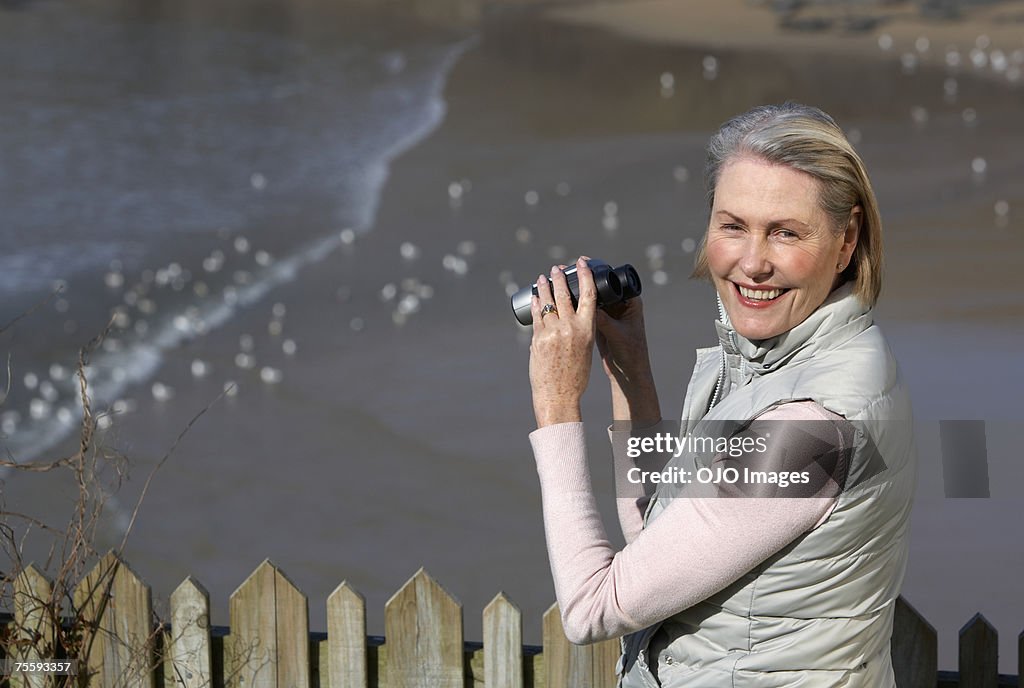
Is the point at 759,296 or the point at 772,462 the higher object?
the point at 759,296

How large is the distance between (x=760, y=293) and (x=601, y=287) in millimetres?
283

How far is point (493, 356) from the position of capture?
6797mm

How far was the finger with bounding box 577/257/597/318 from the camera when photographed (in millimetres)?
2004

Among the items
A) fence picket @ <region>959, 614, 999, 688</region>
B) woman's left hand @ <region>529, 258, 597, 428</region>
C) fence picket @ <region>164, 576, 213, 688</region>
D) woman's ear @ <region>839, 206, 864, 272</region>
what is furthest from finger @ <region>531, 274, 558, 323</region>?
fence picket @ <region>164, 576, 213, 688</region>

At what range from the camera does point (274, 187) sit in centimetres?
1095

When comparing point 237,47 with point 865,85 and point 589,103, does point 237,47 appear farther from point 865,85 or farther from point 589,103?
point 865,85

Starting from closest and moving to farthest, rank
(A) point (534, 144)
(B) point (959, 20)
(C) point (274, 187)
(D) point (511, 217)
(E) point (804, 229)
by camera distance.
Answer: (E) point (804, 229) < (D) point (511, 217) < (C) point (274, 187) < (A) point (534, 144) < (B) point (959, 20)

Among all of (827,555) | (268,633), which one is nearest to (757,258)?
(827,555)

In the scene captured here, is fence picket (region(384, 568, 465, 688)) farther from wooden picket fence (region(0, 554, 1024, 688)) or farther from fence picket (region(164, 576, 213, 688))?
fence picket (region(164, 576, 213, 688))

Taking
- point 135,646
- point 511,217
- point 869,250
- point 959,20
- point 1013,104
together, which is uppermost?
point 959,20

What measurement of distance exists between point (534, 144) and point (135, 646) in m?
9.32

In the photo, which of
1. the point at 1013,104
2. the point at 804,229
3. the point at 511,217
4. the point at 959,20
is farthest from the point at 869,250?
the point at 959,20

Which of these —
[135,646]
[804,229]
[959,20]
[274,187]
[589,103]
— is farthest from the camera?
[959,20]

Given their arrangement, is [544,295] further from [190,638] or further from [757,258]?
[190,638]
